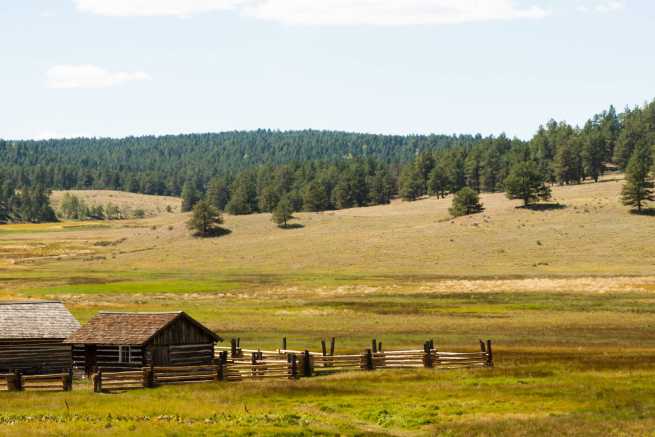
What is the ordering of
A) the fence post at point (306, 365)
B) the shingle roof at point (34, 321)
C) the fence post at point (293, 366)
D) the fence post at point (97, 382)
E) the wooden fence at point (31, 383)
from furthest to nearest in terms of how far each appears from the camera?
the shingle roof at point (34, 321), the fence post at point (306, 365), the fence post at point (293, 366), the wooden fence at point (31, 383), the fence post at point (97, 382)

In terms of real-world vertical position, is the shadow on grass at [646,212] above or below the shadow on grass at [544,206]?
below

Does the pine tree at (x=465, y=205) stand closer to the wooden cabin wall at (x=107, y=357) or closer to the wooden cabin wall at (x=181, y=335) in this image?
the wooden cabin wall at (x=181, y=335)

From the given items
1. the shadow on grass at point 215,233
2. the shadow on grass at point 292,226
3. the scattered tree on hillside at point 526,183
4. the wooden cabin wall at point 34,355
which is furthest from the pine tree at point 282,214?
the wooden cabin wall at point 34,355

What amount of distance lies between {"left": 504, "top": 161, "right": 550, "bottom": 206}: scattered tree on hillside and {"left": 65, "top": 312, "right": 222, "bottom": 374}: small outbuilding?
124300 millimetres

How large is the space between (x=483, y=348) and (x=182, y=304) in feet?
141

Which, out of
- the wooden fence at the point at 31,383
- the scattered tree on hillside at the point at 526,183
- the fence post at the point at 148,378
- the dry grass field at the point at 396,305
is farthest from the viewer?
the scattered tree on hillside at the point at 526,183

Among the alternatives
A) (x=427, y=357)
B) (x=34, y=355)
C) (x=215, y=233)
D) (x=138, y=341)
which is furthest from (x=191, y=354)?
(x=215, y=233)

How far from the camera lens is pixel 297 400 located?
129 feet

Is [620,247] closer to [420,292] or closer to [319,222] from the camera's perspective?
[420,292]

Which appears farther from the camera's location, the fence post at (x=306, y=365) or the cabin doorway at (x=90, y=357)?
the cabin doorway at (x=90, y=357)

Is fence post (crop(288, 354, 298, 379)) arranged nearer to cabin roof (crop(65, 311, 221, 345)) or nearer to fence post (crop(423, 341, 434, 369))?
cabin roof (crop(65, 311, 221, 345))

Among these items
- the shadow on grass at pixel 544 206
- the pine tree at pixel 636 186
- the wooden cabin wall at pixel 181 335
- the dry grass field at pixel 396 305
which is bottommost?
the dry grass field at pixel 396 305

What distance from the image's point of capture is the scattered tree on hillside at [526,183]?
550ft

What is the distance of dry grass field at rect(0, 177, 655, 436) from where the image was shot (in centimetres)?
3488
